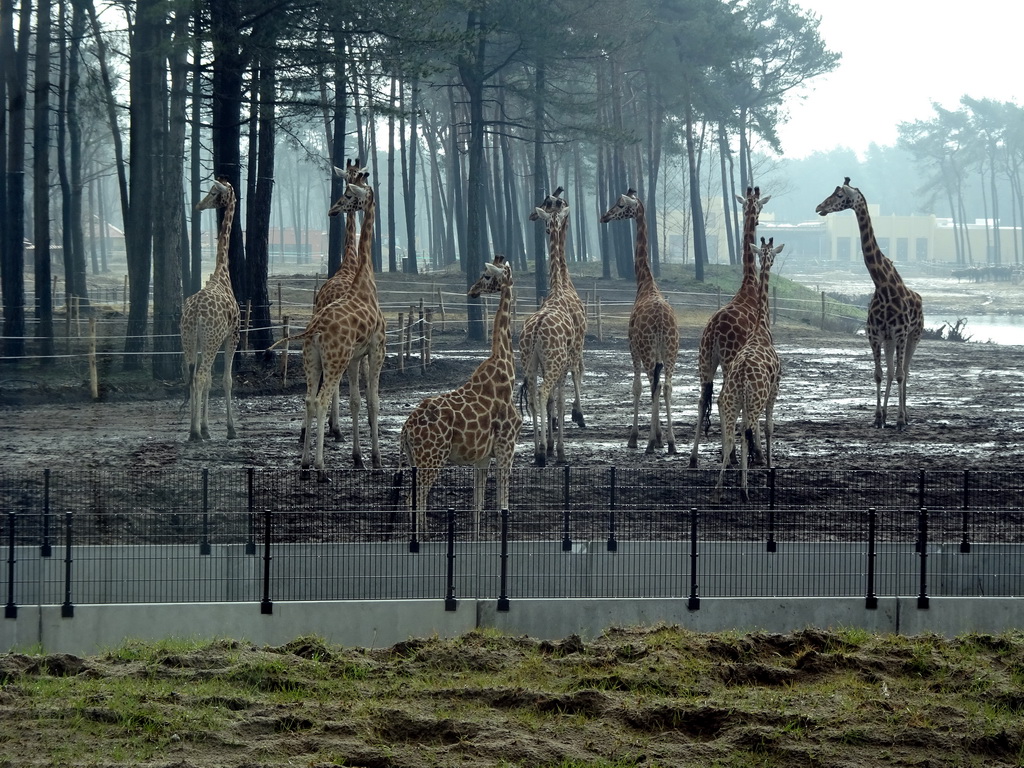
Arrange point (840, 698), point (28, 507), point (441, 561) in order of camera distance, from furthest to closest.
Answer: point (28, 507) → point (441, 561) → point (840, 698)

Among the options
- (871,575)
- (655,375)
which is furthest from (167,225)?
(871,575)

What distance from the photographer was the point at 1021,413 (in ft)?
72.6

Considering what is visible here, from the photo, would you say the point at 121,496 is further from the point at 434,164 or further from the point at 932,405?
the point at 434,164

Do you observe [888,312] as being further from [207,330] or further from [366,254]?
[207,330]

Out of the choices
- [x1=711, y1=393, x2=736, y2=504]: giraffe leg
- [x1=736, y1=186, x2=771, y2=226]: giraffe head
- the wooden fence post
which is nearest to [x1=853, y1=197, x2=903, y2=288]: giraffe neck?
[x1=736, y1=186, x2=771, y2=226]: giraffe head

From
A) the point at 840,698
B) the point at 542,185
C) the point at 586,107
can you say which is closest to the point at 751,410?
the point at 840,698

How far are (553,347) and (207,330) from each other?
16.5 feet

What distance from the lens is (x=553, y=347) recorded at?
1612 cm

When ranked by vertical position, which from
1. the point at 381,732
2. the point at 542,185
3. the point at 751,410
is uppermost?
the point at 542,185

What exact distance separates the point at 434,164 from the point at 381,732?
54.3 meters

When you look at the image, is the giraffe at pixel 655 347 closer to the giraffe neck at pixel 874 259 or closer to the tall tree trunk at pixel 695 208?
the giraffe neck at pixel 874 259

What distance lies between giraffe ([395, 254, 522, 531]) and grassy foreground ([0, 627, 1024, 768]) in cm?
262

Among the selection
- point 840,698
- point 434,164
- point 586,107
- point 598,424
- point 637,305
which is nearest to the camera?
point 840,698

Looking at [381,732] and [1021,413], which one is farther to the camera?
[1021,413]
